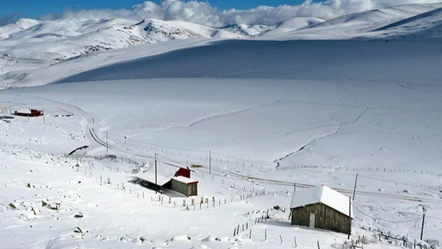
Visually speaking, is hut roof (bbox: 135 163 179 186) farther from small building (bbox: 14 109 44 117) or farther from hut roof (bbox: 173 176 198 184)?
small building (bbox: 14 109 44 117)

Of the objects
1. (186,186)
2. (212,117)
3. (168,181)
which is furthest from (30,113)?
(186,186)

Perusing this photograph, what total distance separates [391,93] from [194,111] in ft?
139

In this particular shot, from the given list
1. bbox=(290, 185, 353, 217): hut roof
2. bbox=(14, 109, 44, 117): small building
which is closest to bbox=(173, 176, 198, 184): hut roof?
bbox=(290, 185, 353, 217): hut roof

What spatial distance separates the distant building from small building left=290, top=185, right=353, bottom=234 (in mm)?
10765

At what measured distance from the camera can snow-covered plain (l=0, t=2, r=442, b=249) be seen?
1948 centimetres

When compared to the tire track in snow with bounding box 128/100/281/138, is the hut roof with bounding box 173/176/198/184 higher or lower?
lower

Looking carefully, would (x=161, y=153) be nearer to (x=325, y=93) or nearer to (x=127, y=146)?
(x=127, y=146)

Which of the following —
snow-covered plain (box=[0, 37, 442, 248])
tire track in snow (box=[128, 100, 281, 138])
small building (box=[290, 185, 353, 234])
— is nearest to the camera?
snow-covered plain (box=[0, 37, 442, 248])

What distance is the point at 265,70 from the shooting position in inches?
5162

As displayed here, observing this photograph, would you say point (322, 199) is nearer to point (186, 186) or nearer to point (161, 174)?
point (186, 186)

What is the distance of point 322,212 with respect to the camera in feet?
81.8

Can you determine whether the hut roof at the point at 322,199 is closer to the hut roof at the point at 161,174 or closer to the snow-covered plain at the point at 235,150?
the snow-covered plain at the point at 235,150

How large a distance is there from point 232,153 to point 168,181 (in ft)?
54.5

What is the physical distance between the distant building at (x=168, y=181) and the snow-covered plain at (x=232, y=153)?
123 centimetres
